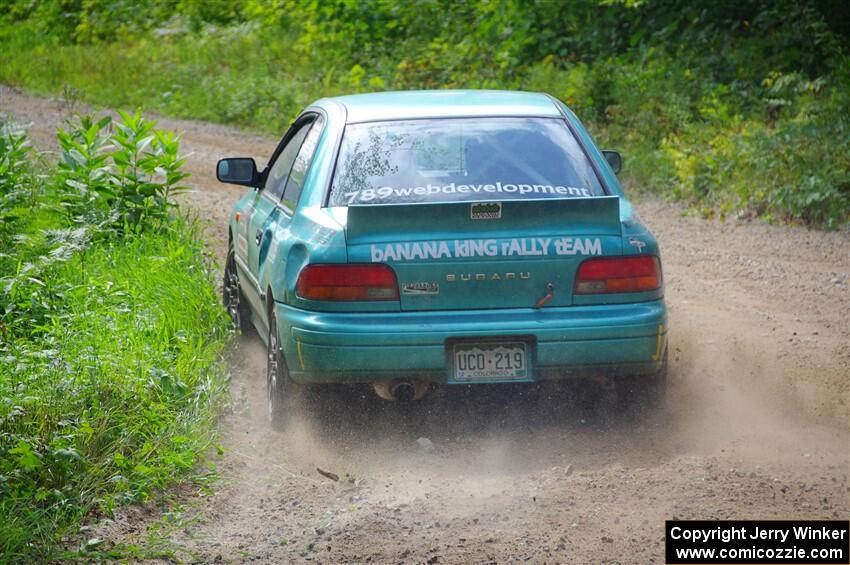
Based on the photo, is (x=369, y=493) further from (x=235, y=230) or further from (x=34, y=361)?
(x=235, y=230)

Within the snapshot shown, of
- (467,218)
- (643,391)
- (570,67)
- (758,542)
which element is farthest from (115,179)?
(570,67)

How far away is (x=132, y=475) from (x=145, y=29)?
2380 centimetres

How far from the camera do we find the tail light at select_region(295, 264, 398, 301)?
5332mm

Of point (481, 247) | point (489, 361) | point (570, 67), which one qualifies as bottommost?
point (570, 67)

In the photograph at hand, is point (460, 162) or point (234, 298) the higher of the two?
→ point (460, 162)

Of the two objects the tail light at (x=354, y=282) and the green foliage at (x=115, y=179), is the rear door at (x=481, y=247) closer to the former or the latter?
the tail light at (x=354, y=282)

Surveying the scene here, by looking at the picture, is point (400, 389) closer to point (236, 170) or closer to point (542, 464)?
point (542, 464)

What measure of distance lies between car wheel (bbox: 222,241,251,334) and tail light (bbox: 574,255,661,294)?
2.74 m

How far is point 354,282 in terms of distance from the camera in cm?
535

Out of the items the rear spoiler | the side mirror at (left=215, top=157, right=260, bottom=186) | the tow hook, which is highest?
the rear spoiler

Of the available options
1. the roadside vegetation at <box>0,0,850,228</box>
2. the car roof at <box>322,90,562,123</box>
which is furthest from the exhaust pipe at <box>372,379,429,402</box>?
the roadside vegetation at <box>0,0,850,228</box>

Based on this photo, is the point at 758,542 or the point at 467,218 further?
the point at 467,218

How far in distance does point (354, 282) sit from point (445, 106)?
136cm

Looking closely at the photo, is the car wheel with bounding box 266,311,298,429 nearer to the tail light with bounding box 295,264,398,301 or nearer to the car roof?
the tail light with bounding box 295,264,398,301
